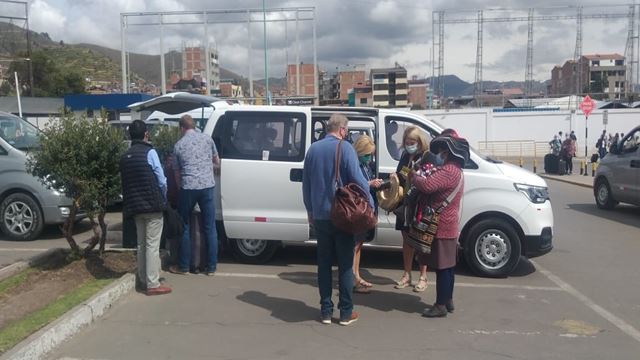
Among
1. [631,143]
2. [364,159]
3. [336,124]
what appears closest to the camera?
[336,124]

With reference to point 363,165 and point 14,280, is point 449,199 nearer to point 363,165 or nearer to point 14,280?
point 363,165

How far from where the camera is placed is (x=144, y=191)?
238 inches

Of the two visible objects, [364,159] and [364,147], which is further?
[364,159]

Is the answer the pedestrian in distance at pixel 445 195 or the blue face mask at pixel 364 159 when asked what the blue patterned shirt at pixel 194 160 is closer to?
the blue face mask at pixel 364 159

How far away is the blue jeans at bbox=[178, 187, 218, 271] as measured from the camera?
6.93 metres

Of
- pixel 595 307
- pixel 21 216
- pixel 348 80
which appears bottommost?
pixel 595 307

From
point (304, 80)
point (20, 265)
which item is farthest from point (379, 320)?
point (304, 80)

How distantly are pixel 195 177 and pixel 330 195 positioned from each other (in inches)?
84.9

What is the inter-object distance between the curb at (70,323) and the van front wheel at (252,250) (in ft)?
5.52

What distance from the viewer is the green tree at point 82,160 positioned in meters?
6.40

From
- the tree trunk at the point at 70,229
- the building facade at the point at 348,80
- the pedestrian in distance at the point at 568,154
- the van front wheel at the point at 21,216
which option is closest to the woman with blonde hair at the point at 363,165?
the tree trunk at the point at 70,229

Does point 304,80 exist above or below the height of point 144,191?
above

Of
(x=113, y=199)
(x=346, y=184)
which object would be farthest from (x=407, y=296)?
(x=113, y=199)

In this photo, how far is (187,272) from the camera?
729 cm
